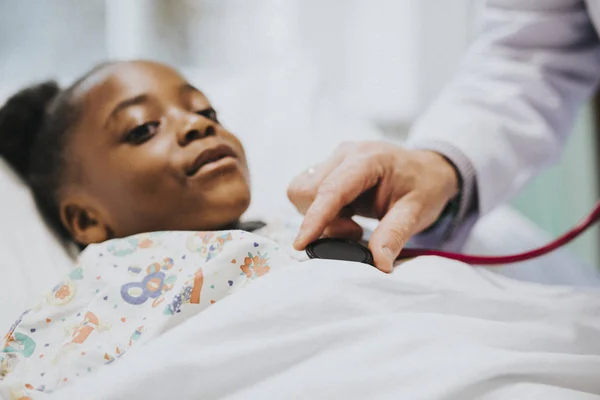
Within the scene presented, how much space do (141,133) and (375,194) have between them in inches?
11.3

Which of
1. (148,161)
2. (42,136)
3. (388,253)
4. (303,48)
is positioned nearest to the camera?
(388,253)

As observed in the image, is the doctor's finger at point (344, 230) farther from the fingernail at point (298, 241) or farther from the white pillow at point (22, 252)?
the white pillow at point (22, 252)

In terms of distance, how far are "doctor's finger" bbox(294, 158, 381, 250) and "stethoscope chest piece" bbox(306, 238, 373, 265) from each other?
0.03 ft

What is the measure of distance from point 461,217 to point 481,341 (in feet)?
1.27

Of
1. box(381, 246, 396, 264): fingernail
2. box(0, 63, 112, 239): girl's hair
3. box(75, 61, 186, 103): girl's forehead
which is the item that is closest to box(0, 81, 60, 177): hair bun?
box(0, 63, 112, 239): girl's hair

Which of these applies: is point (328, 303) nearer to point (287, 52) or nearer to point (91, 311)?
point (91, 311)

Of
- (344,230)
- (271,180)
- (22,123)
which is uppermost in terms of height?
(22,123)

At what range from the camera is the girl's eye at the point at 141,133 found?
69 cm

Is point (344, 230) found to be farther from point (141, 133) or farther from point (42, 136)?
point (42, 136)

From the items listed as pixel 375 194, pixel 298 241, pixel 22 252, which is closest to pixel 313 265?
pixel 298 241

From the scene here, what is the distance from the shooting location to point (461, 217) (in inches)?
32.9

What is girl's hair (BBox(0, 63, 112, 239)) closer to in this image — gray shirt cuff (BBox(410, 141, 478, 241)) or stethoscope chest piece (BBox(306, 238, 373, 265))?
stethoscope chest piece (BBox(306, 238, 373, 265))

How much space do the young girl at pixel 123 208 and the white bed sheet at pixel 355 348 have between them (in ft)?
0.22

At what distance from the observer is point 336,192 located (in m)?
0.60
